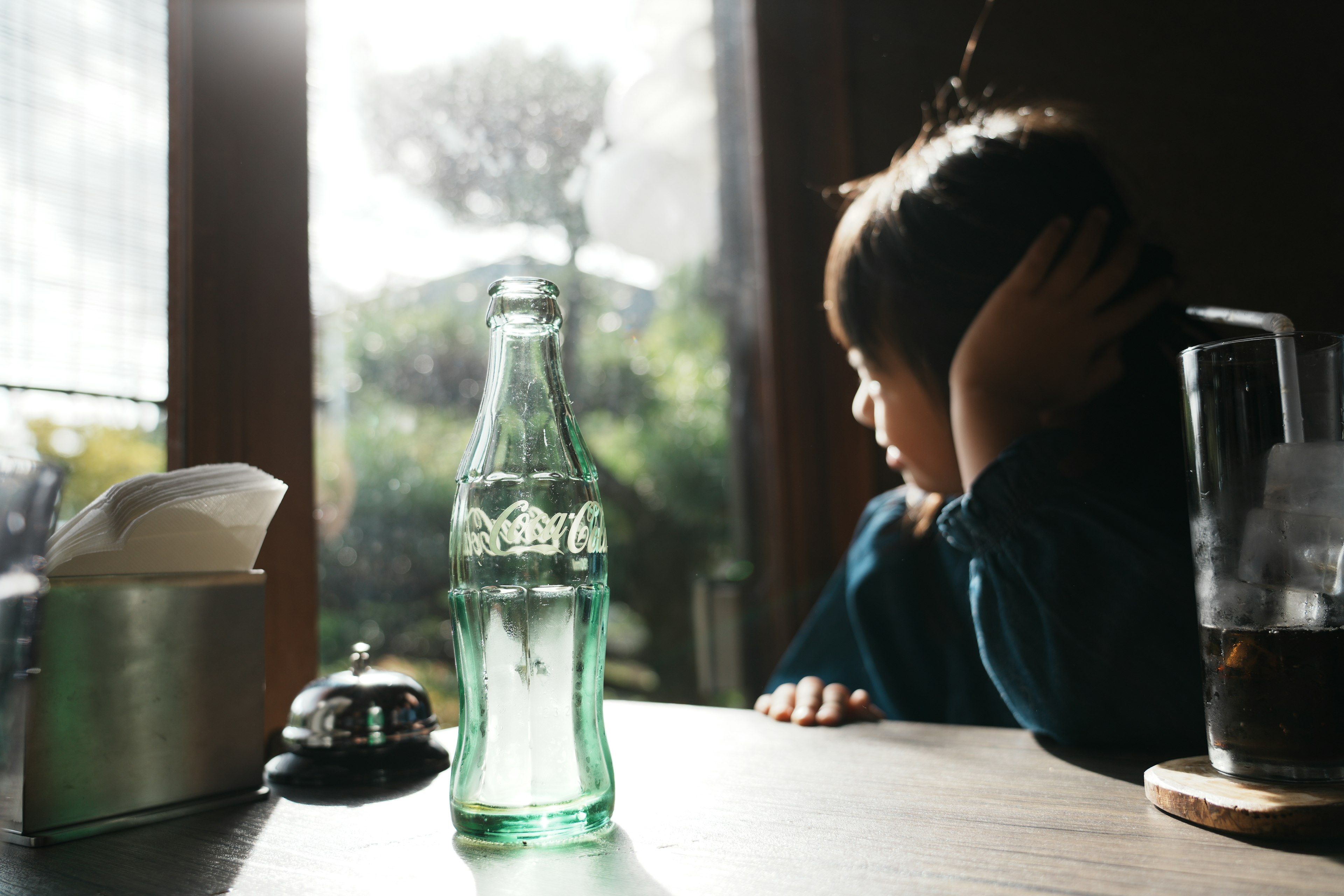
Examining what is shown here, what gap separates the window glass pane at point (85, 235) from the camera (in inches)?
35.0

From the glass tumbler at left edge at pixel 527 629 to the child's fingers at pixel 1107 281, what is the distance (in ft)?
2.34

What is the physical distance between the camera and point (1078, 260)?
1.04 m

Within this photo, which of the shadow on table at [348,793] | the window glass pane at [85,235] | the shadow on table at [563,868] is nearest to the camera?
the shadow on table at [563,868]

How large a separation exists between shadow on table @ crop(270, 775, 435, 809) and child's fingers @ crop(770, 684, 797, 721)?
37 centimetres

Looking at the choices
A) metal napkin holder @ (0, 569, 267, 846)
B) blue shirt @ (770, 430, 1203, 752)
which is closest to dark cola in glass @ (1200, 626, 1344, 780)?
blue shirt @ (770, 430, 1203, 752)

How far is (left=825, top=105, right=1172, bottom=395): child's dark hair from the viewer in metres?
1.07

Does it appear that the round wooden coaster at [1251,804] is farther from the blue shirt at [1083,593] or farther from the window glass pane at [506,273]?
the window glass pane at [506,273]

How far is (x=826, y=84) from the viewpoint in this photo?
1887mm

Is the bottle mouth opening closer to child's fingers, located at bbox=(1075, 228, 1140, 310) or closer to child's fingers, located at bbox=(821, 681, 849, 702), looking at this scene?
child's fingers, located at bbox=(821, 681, 849, 702)

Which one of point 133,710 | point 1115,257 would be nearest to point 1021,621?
point 1115,257

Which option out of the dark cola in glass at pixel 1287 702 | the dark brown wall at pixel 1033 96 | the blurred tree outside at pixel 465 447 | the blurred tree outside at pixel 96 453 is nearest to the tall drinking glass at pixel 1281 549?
the dark cola in glass at pixel 1287 702

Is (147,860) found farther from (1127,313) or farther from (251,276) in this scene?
(1127,313)

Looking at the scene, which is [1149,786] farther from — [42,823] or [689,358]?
[689,358]

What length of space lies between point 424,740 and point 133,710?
224 mm
